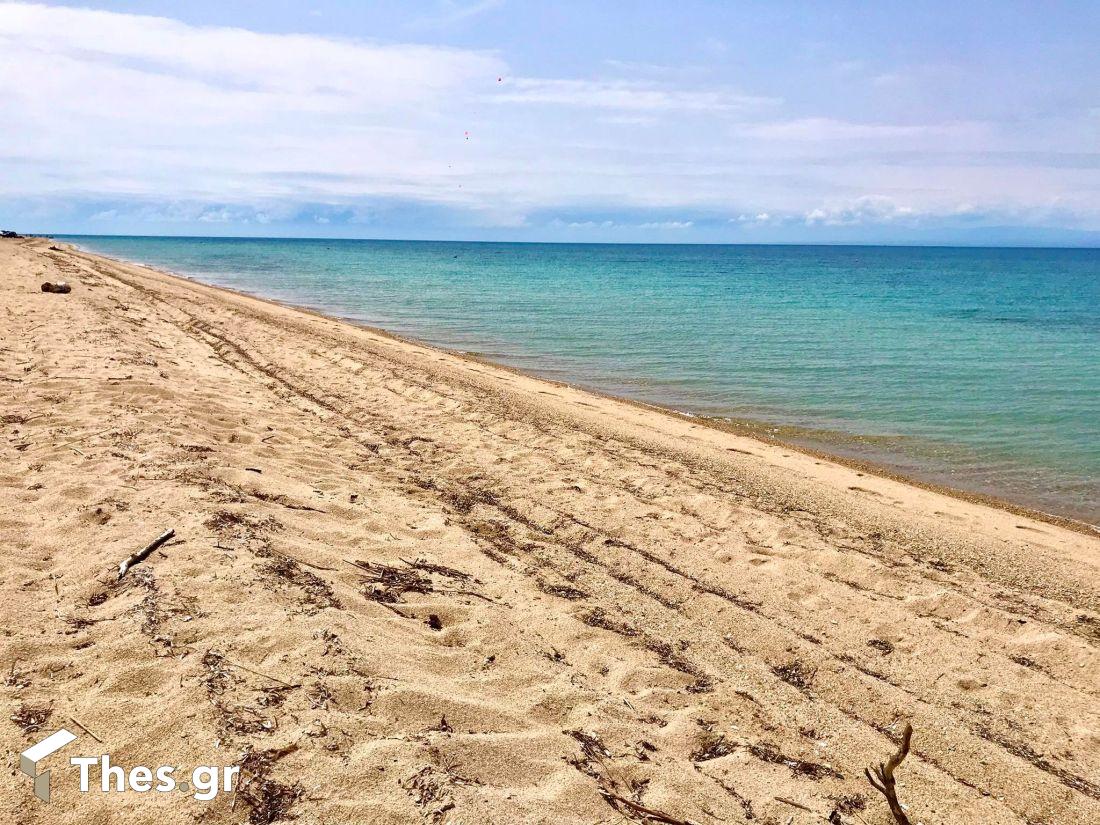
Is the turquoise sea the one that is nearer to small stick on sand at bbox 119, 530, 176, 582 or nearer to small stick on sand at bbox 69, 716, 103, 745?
small stick on sand at bbox 119, 530, 176, 582

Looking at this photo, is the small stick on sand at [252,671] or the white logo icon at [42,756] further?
the small stick on sand at [252,671]

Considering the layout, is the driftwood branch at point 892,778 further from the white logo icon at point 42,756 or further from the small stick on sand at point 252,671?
the white logo icon at point 42,756

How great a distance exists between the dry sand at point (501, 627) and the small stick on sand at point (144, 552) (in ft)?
0.28

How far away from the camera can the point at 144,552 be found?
428cm

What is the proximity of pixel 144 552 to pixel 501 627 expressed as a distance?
2.21 metres

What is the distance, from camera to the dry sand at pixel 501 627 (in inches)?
119

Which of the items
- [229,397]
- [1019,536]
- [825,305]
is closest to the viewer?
[1019,536]

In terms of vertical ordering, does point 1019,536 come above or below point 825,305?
below

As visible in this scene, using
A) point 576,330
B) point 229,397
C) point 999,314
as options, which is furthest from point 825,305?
point 229,397

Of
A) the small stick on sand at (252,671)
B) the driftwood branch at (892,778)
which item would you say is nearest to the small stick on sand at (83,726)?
the small stick on sand at (252,671)

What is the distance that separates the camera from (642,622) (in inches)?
192

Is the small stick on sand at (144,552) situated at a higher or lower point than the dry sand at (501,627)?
higher

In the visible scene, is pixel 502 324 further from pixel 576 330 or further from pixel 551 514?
pixel 551 514

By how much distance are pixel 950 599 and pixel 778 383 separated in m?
10.7
